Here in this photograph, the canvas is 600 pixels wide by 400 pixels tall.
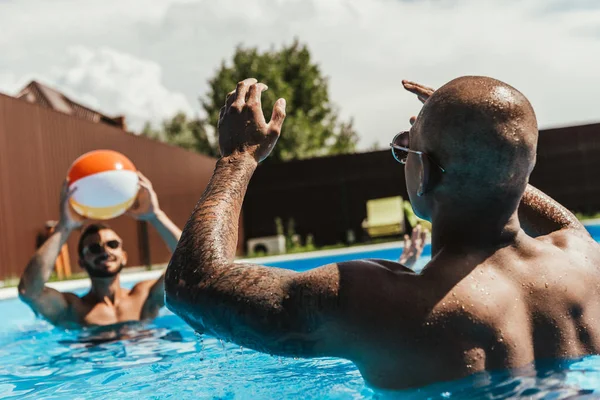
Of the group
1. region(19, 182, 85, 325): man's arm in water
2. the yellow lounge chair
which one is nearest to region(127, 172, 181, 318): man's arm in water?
region(19, 182, 85, 325): man's arm in water

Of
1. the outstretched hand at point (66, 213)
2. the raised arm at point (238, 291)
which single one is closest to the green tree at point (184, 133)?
the outstretched hand at point (66, 213)

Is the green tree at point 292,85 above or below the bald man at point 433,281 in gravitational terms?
above

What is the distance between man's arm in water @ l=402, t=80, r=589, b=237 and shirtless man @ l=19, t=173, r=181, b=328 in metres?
2.57

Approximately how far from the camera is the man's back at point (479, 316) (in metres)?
1.51

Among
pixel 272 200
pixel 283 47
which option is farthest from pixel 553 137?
pixel 283 47

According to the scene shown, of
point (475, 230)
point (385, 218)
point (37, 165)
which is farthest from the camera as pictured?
point (385, 218)

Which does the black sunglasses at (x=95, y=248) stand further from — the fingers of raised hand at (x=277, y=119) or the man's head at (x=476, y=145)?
the man's head at (x=476, y=145)

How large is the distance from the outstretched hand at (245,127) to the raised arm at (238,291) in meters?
Result: 0.07

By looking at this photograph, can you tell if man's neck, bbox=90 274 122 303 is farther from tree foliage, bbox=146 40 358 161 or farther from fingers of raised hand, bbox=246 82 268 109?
tree foliage, bbox=146 40 358 161

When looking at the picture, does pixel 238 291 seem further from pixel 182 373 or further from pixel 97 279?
pixel 97 279

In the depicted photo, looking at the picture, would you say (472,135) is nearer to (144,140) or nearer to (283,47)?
(144,140)

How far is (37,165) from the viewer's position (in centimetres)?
1177

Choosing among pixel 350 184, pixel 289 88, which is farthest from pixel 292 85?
pixel 350 184

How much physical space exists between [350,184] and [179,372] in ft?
51.9
